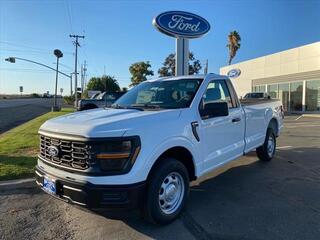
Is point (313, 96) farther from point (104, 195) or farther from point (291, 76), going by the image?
point (104, 195)

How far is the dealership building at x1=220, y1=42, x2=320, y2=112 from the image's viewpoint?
28562mm

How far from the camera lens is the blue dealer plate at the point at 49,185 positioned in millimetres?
4109

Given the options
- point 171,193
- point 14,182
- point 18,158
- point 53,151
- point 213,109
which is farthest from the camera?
point 18,158

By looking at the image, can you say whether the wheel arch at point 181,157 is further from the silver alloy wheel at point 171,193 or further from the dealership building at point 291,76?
the dealership building at point 291,76

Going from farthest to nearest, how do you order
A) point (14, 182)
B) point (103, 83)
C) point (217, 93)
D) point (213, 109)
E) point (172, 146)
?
point (103, 83), point (14, 182), point (217, 93), point (213, 109), point (172, 146)

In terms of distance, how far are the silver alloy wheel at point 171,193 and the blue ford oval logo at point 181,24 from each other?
8.16 meters

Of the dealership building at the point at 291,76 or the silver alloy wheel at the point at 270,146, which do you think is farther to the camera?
the dealership building at the point at 291,76

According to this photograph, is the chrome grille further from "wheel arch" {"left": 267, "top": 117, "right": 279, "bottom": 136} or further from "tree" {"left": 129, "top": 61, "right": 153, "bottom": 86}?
"tree" {"left": 129, "top": 61, "right": 153, "bottom": 86}

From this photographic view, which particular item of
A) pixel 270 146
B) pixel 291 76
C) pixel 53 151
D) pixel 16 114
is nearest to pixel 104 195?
pixel 53 151

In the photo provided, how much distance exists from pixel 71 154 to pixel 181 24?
9.06 metres

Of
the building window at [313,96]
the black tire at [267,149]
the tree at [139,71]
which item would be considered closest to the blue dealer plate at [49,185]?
the black tire at [267,149]

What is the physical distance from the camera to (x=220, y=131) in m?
5.40

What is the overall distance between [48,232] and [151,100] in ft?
7.94

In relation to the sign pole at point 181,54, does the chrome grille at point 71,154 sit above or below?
below
